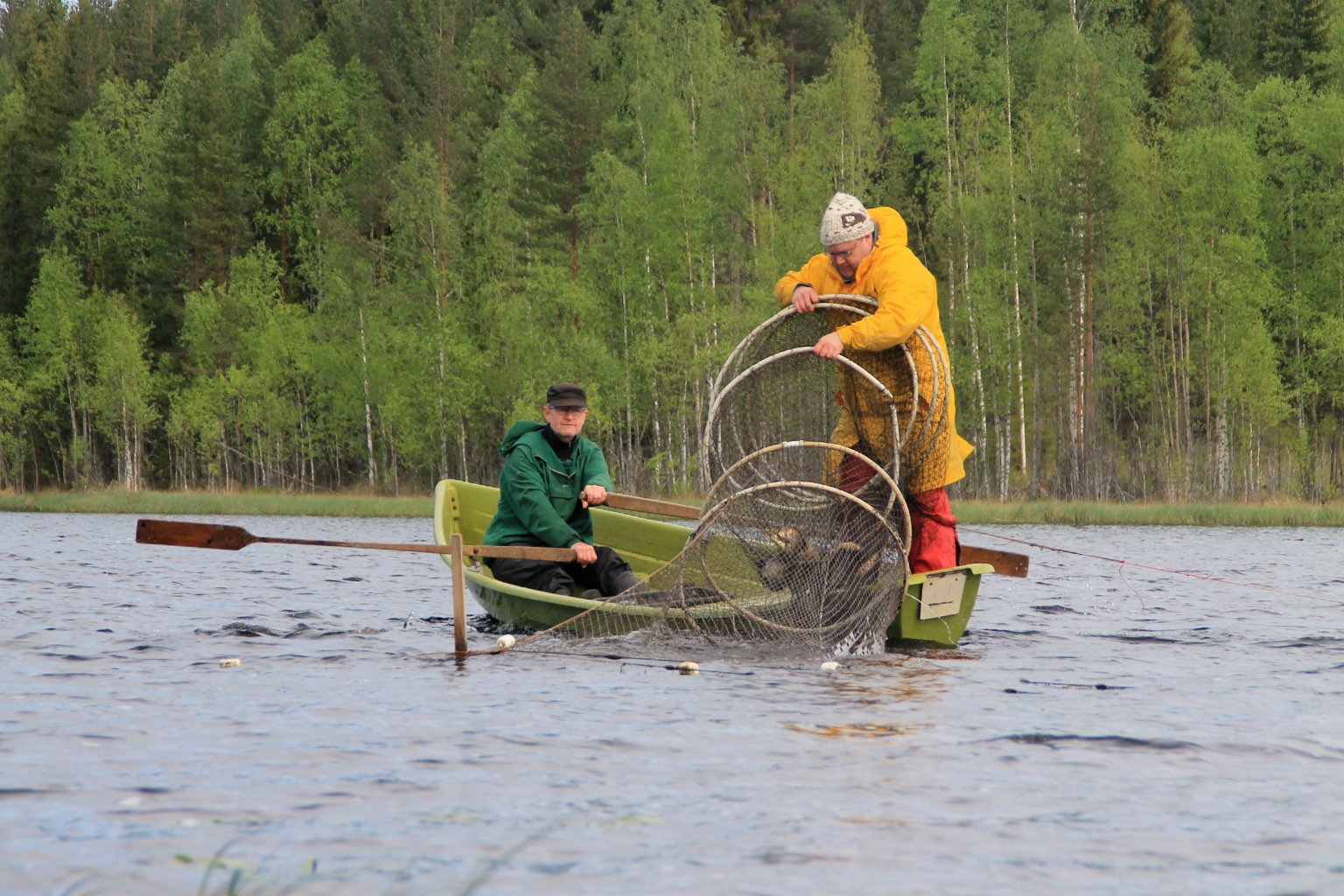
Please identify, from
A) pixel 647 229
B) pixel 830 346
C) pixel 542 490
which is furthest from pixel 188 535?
pixel 647 229

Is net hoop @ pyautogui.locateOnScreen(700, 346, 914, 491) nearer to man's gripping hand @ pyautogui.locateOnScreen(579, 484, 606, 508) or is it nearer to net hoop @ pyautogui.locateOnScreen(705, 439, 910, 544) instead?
net hoop @ pyautogui.locateOnScreen(705, 439, 910, 544)

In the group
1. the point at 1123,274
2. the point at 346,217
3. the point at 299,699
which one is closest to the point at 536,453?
the point at 299,699

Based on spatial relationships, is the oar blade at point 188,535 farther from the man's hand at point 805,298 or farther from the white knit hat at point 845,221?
the white knit hat at point 845,221

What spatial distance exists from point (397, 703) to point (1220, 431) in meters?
30.3

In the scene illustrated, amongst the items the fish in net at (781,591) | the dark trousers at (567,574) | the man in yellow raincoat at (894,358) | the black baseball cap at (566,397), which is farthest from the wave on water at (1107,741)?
the black baseball cap at (566,397)

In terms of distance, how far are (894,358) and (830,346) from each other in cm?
71

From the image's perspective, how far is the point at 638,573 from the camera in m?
11.8

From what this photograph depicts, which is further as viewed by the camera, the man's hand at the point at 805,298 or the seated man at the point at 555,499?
the seated man at the point at 555,499

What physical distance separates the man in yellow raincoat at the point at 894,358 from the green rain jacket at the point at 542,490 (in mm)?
1708

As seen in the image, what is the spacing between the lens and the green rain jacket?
9547mm

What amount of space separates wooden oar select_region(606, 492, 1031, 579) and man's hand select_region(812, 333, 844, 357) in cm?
141

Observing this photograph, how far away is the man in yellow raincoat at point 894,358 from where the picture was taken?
27.9 ft

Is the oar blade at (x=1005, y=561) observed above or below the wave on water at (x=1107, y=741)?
above

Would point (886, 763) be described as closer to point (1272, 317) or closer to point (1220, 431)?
point (1220, 431)
